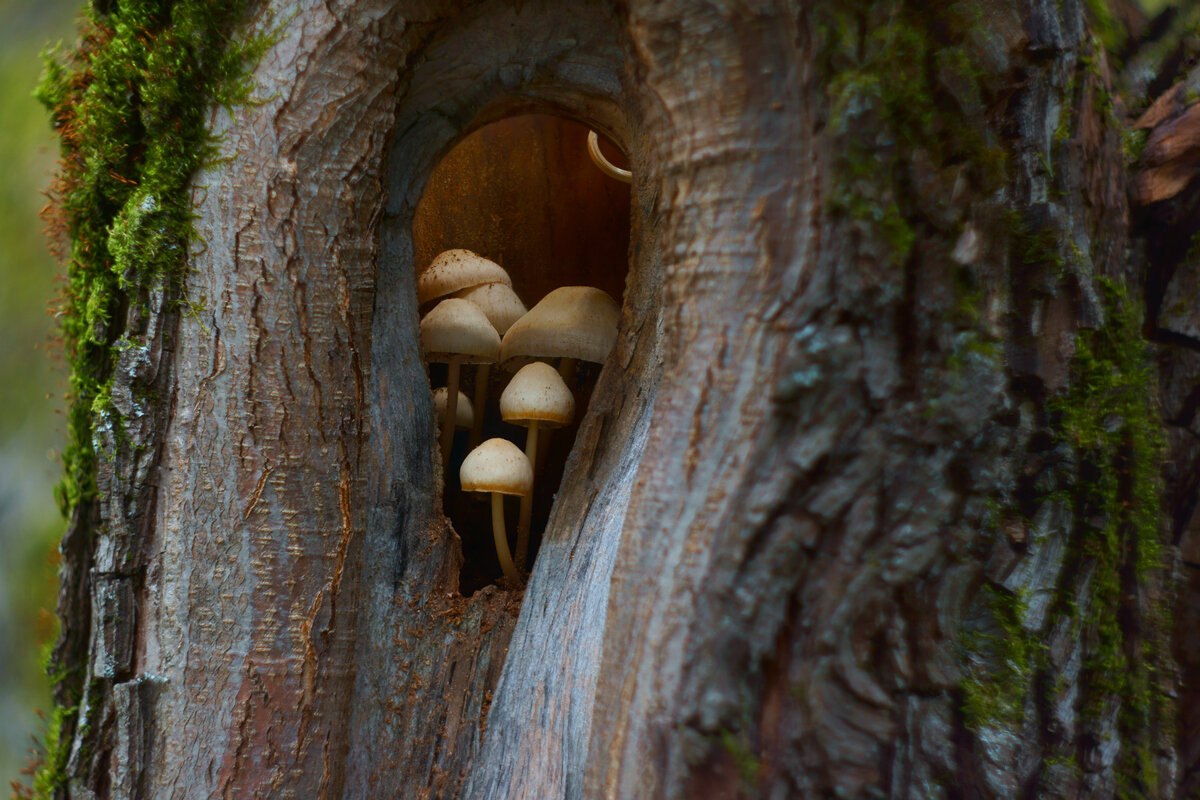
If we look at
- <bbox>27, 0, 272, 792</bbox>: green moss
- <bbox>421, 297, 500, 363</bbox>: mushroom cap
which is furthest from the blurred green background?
<bbox>421, 297, 500, 363</bbox>: mushroom cap

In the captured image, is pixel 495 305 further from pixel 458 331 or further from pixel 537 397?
pixel 537 397

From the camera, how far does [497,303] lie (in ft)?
7.29

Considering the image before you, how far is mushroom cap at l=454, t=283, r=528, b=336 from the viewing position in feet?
7.25

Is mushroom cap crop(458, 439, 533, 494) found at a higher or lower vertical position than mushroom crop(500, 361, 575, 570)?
lower

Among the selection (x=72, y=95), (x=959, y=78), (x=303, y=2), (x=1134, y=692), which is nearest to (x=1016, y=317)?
(x=959, y=78)

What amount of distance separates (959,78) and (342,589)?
1437 millimetres

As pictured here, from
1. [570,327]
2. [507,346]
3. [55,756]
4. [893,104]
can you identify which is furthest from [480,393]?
[893,104]

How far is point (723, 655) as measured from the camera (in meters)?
0.95

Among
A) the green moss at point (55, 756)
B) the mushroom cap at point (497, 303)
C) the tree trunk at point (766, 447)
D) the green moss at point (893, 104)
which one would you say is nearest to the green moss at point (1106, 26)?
the tree trunk at point (766, 447)

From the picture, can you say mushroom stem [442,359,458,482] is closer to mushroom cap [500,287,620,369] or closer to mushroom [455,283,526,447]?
mushroom [455,283,526,447]

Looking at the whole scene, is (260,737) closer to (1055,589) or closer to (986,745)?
(986,745)

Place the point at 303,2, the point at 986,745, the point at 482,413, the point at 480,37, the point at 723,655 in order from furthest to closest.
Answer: the point at 482,413 < the point at 480,37 < the point at 303,2 < the point at 986,745 < the point at 723,655

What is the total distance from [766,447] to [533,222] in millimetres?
1804

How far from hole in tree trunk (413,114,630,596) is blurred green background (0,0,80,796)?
100 centimetres
